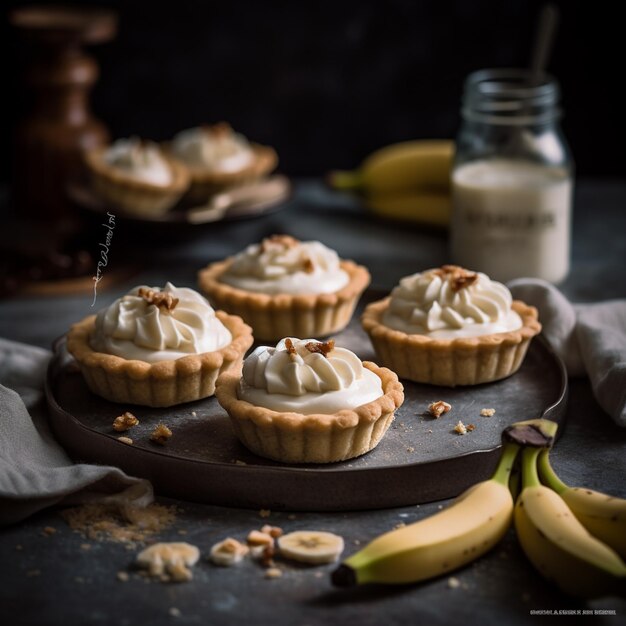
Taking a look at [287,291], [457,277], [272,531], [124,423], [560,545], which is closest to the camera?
[560,545]

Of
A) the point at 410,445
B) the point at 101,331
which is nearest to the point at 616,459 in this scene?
the point at 410,445

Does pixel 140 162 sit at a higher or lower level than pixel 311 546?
higher

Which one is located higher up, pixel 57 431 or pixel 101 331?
pixel 101 331

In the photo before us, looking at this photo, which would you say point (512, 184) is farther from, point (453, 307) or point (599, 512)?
point (599, 512)

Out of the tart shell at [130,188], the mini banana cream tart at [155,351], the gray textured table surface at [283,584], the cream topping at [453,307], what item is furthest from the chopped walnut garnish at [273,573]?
the tart shell at [130,188]

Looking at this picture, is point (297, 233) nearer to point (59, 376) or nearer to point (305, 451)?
point (59, 376)

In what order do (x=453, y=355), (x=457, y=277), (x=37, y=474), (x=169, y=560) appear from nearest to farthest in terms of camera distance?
(x=169, y=560), (x=37, y=474), (x=453, y=355), (x=457, y=277)

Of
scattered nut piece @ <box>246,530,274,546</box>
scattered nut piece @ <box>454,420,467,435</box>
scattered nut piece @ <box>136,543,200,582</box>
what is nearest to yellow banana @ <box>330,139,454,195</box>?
scattered nut piece @ <box>454,420,467,435</box>

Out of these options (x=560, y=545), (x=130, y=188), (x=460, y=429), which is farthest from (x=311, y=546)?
(x=130, y=188)
